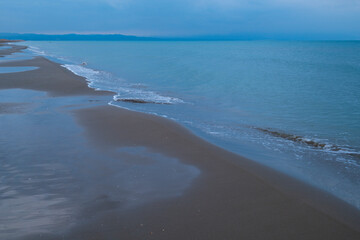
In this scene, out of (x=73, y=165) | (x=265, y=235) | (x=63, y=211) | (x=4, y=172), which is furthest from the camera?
(x=73, y=165)

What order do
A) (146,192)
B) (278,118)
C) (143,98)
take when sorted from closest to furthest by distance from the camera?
(146,192) → (278,118) → (143,98)

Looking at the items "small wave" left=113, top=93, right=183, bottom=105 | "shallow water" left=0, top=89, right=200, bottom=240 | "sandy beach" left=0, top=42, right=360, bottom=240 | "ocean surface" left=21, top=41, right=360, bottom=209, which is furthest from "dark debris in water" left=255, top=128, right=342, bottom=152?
"small wave" left=113, top=93, right=183, bottom=105

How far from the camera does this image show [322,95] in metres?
21.1

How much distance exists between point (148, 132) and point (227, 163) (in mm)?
4033

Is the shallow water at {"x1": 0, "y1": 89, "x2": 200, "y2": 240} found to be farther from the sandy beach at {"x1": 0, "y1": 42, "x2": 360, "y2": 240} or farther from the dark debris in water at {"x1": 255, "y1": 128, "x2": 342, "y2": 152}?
the dark debris in water at {"x1": 255, "y1": 128, "x2": 342, "y2": 152}

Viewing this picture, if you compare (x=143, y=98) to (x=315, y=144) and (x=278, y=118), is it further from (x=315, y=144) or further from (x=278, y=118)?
(x=315, y=144)

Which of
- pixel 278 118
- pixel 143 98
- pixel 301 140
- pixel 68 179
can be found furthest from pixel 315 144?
pixel 143 98

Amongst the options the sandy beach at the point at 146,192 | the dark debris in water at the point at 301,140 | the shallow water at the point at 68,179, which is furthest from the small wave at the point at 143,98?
the dark debris in water at the point at 301,140

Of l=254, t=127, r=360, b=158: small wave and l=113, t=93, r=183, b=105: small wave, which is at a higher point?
l=113, t=93, r=183, b=105: small wave

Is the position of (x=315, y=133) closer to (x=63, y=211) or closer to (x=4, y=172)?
(x=63, y=211)

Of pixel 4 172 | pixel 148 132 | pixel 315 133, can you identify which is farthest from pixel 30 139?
pixel 315 133

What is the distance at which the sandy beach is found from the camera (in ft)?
17.1

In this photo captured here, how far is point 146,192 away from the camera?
6.54 metres

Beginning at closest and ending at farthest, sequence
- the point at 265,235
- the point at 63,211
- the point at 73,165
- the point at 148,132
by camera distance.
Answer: the point at 265,235
the point at 63,211
the point at 73,165
the point at 148,132
